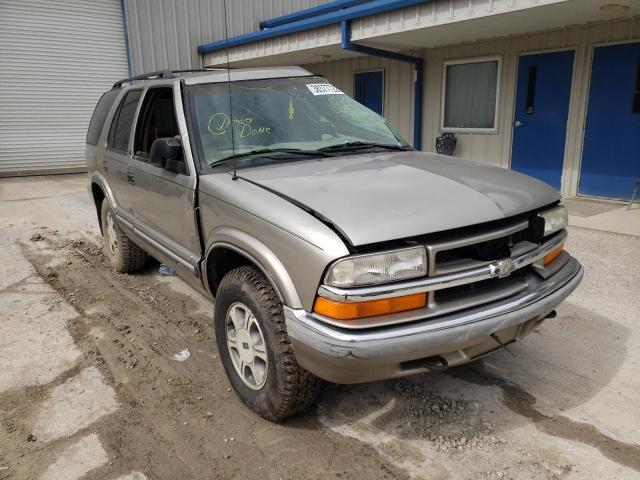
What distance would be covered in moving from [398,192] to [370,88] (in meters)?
9.45

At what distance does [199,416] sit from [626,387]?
260cm

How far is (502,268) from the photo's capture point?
242 cm

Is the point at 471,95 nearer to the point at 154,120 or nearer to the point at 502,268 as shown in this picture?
the point at 154,120

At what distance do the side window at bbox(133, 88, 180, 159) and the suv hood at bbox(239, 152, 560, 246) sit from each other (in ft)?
4.03

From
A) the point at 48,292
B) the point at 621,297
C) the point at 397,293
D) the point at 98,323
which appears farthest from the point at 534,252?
the point at 48,292

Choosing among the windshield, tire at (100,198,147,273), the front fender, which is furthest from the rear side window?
the front fender

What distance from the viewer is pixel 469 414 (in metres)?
2.85

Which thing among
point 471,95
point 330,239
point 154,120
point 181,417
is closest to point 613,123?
point 471,95

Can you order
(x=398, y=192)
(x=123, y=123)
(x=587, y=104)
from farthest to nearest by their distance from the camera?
(x=587, y=104) < (x=123, y=123) < (x=398, y=192)

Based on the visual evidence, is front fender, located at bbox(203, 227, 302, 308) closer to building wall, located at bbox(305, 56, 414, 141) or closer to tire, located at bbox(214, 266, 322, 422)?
tire, located at bbox(214, 266, 322, 422)

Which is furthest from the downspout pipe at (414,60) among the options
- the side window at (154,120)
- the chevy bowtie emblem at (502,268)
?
the chevy bowtie emblem at (502,268)


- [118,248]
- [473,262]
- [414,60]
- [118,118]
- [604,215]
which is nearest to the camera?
[473,262]

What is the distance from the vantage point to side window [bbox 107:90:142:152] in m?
4.41

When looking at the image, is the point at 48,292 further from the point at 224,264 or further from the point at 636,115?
the point at 636,115
